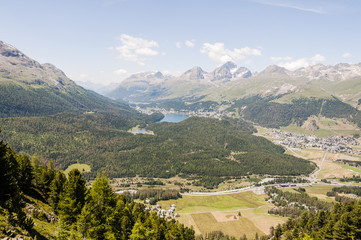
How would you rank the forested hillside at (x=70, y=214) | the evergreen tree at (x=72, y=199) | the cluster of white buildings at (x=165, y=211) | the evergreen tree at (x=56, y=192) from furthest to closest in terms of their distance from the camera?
the cluster of white buildings at (x=165, y=211) → the evergreen tree at (x=56, y=192) → the evergreen tree at (x=72, y=199) → the forested hillside at (x=70, y=214)

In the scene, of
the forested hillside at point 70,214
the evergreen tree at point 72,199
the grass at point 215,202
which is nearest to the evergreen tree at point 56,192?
the forested hillside at point 70,214

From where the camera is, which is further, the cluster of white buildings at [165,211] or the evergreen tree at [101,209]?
the cluster of white buildings at [165,211]

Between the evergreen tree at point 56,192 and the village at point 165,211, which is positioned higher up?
the evergreen tree at point 56,192

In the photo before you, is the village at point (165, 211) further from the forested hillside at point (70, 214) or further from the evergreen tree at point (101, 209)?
the evergreen tree at point (101, 209)

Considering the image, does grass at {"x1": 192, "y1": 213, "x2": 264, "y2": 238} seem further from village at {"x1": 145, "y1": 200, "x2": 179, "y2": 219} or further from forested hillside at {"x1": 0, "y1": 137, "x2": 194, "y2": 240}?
forested hillside at {"x1": 0, "y1": 137, "x2": 194, "y2": 240}

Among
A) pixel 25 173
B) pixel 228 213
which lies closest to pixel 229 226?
pixel 228 213

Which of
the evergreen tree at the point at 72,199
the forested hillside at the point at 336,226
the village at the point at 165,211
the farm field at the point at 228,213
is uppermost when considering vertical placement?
the evergreen tree at the point at 72,199

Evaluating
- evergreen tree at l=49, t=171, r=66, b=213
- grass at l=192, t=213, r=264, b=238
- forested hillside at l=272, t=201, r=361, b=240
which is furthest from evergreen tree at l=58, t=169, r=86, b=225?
grass at l=192, t=213, r=264, b=238

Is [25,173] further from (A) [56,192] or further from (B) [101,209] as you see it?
(B) [101,209]

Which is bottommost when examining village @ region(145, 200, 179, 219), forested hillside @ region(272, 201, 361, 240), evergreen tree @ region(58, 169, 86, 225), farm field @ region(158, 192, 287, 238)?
village @ region(145, 200, 179, 219)

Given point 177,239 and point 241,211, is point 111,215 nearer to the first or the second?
point 177,239
